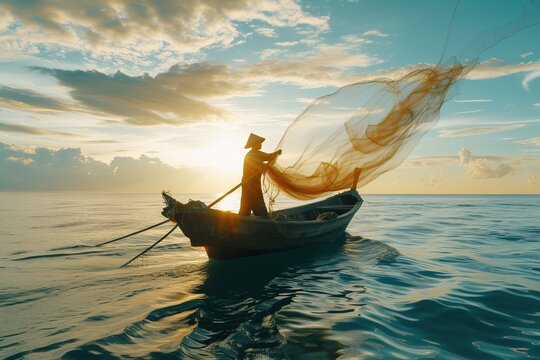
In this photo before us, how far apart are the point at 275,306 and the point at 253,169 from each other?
12.8 feet

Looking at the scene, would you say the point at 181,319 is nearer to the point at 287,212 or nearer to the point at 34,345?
the point at 34,345

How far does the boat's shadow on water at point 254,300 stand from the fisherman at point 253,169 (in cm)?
196

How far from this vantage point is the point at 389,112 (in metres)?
8.85

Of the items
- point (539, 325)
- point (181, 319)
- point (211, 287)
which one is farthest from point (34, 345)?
point (539, 325)

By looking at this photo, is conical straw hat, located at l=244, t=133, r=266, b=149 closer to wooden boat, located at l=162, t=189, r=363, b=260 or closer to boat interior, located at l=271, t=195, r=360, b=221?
wooden boat, located at l=162, t=189, r=363, b=260

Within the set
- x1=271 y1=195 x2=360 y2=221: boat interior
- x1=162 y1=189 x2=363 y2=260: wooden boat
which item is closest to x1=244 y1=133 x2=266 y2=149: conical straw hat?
x1=162 y1=189 x2=363 y2=260: wooden boat

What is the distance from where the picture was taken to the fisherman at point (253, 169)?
343 inches

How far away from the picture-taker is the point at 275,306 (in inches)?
235

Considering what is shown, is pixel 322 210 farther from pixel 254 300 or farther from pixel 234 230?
pixel 254 300

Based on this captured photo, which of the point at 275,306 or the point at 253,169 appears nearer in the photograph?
the point at 275,306

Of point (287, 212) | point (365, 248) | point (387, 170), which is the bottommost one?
point (365, 248)

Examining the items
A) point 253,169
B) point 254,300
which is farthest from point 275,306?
point 253,169

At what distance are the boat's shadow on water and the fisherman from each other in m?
1.96

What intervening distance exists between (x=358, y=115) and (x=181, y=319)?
6608 mm
